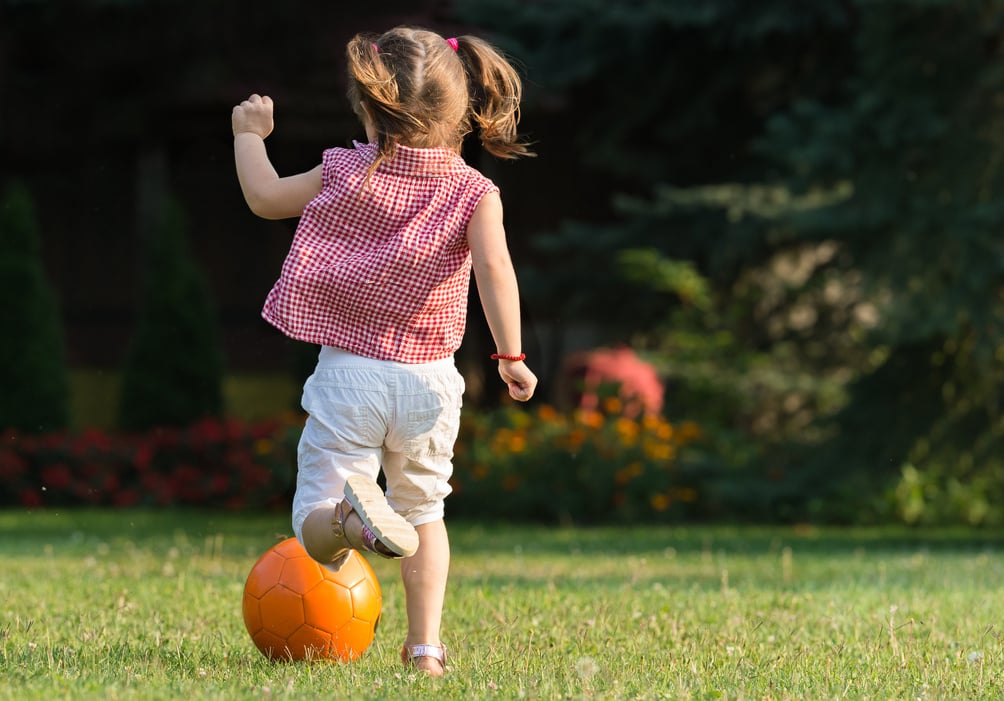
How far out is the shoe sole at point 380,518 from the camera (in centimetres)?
327

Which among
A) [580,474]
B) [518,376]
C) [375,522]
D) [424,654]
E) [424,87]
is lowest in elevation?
[580,474]

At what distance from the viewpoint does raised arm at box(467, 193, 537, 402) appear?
364 centimetres

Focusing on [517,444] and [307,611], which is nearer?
[307,611]

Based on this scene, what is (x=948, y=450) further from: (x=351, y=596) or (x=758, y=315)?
(x=351, y=596)

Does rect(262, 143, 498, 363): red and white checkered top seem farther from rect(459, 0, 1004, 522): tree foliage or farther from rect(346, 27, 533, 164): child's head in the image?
rect(459, 0, 1004, 522): tree foliage

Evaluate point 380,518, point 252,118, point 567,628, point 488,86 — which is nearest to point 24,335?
point 567,628

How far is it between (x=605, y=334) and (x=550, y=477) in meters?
2.83

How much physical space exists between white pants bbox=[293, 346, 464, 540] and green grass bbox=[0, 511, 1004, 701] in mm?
470

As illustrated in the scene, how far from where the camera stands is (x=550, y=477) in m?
10.2

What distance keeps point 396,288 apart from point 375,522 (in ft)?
2.30

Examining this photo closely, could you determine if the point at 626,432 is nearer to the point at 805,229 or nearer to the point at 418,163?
the point at 805,229

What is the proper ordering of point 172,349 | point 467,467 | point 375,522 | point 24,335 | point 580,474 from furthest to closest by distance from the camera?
point 172,349
point 24,335
point 467,467
point 580,474
point 375,522

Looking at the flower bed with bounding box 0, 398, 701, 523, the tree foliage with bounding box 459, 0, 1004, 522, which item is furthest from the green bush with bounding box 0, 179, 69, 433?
the tree foliage with bounding box 459, 0, 1004, 522

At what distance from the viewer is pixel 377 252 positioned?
145 inches
